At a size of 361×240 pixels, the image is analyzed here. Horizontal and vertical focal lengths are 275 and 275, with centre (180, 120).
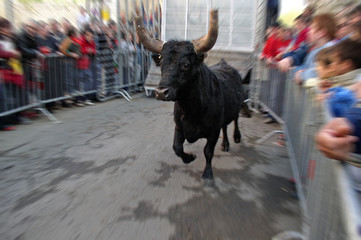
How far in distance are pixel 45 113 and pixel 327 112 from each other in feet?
22.5

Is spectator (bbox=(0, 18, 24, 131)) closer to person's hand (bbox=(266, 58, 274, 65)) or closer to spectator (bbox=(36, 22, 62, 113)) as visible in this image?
spectator (bbox=(36, 22, 62, 113))

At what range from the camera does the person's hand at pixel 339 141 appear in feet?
4.72

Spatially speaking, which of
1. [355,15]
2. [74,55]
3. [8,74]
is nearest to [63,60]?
[74,55]

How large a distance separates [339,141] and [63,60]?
8.54m

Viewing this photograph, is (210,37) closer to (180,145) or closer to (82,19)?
(180,145)

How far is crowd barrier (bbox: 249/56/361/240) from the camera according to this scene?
125cm

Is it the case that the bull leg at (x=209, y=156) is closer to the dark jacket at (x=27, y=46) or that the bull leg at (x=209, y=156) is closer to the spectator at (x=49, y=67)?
the dark jacket at (x=27, y=46)

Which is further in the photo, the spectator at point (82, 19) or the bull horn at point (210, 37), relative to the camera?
the spectator at point (82, 19)

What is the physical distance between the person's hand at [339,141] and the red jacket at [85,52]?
9.02 meters

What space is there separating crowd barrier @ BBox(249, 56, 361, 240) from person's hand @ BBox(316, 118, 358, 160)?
10 cm

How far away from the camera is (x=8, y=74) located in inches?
245

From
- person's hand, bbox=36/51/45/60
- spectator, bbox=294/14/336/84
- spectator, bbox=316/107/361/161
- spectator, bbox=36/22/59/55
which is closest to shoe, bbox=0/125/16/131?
person's hand, bbox=36/51/45/60

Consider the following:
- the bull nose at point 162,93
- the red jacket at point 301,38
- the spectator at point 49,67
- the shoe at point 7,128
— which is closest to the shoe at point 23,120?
the shoe at point 7,128

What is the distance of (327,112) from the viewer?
212cm
